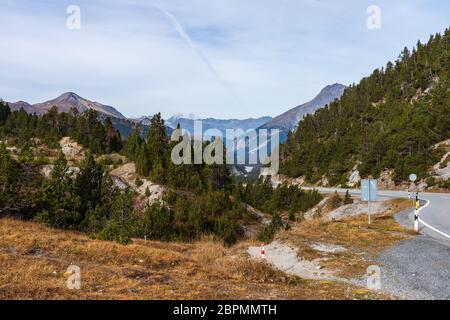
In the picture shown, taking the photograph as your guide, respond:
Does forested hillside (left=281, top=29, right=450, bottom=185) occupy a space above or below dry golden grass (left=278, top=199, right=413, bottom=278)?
above

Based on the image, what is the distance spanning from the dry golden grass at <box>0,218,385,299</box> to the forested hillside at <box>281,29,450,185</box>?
5239 centimetres

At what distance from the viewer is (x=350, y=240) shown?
1816 cm

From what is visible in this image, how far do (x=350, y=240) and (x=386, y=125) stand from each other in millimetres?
75375

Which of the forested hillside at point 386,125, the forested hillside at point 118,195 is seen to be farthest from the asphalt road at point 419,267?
the forested hillside at point 386,125

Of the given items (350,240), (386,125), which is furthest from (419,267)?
(386,125)

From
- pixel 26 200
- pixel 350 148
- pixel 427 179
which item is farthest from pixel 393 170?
pixel 26 200

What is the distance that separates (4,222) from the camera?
797 inches

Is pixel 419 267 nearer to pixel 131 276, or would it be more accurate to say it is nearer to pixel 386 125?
pixel 131 276

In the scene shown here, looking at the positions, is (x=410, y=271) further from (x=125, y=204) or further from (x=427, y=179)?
(x=427, y=179)

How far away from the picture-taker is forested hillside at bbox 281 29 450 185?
6594 centimetres

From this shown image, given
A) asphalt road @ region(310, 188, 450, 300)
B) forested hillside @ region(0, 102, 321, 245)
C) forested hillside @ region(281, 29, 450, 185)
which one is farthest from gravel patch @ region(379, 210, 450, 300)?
forested hillside @ region(281, 29, 450, 185)

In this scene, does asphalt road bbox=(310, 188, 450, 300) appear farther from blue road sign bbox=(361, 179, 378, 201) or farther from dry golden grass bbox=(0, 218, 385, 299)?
blue road sign bbox=(361, 179, 378, 201)

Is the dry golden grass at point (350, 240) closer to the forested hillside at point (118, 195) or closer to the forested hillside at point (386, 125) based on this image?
the forested hillside at point (118, 195)
